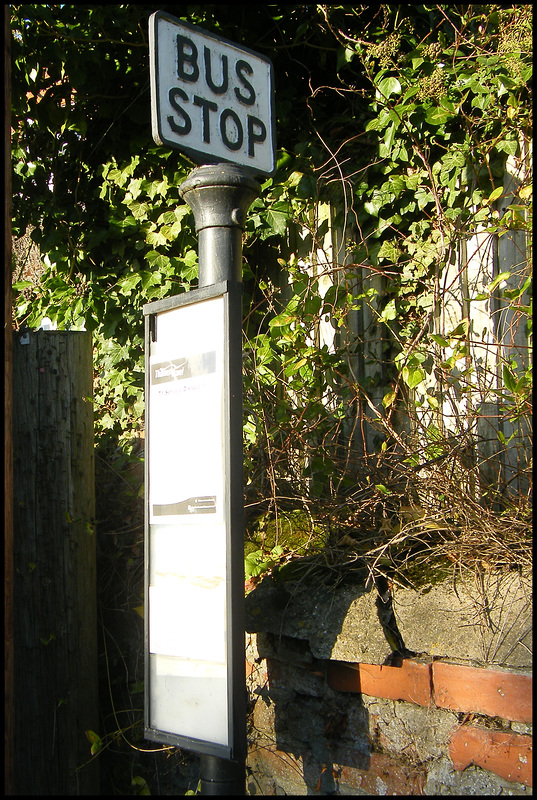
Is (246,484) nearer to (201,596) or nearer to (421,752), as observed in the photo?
(201,596)

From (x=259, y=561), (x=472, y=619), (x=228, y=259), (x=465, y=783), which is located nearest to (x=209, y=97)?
(x=228, y=259)

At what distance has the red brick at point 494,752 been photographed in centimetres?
232

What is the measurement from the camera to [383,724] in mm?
2627

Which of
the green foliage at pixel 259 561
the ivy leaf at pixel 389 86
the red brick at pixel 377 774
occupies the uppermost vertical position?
the ivy leaf at pixel 389 86

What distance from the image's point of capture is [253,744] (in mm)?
2939

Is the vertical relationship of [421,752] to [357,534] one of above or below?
below

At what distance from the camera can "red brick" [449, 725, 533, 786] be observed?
232 cm

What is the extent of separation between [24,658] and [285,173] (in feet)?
9.26

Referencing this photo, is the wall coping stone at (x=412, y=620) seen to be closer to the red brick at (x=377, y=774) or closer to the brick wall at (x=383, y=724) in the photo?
the brick wall at (x=383, y=724)

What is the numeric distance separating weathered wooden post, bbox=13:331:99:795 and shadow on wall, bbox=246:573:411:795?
0.85 metres

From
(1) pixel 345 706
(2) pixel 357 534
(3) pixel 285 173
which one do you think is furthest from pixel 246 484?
(3) pixel 285 173

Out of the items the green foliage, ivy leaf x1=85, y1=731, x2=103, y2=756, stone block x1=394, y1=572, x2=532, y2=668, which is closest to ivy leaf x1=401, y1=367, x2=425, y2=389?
stone block x1=394, y1=572, x2=532, y2=668

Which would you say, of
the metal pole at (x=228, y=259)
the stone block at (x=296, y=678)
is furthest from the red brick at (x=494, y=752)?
the metal pole at (x=228, y=259)

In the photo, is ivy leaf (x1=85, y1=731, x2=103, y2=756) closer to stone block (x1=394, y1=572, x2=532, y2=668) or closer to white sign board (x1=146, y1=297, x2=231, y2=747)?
white sign board (x1=146, y1=297, x2=231, y2=747)
